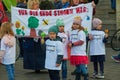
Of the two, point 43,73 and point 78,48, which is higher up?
point 78,48

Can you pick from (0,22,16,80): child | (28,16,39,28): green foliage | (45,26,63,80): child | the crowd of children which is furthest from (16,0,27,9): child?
(45,26,63,80): child

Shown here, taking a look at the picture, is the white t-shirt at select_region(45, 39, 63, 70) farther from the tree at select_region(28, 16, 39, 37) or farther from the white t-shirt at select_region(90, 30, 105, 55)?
the tree at select_region(28, 16, 39, 37)

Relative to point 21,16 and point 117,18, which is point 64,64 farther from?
point 117,18

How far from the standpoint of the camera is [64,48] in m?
9.35

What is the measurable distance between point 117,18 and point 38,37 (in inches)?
241

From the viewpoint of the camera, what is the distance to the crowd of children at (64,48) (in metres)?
8.60

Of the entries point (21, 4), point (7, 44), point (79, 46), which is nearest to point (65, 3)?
point (21, 4)

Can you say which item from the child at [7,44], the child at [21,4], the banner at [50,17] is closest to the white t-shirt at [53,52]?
the child at [7,44]

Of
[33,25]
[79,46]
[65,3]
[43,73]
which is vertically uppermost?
[65,3]

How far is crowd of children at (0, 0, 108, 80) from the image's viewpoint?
8602 millimetres

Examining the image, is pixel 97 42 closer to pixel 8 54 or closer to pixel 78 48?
pixel 78 48

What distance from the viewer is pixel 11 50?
29.5 feet

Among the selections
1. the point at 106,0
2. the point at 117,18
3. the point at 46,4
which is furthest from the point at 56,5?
the point at 106,0

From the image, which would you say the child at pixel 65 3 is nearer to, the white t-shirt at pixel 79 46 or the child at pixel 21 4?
the child at pixel 21 4
